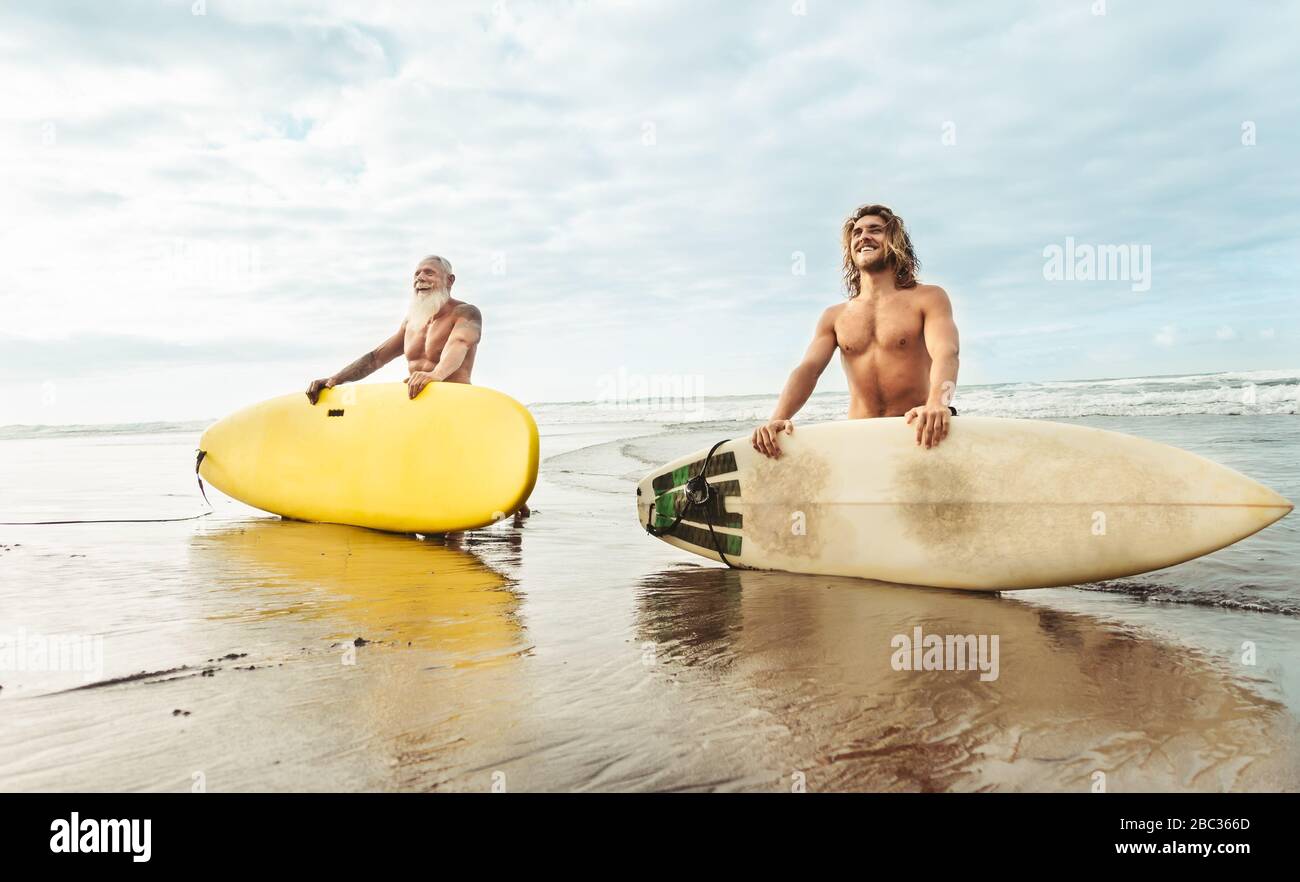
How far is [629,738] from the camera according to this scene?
164cm

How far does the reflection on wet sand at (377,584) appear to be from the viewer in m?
2.49

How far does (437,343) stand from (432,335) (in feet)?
0.24

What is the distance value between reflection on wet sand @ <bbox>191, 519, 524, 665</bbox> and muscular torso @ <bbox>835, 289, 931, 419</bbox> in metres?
1.82

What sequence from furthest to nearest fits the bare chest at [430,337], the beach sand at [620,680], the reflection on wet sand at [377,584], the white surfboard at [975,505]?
the bare chest at [430,337]
the white surfboard at [975,505]
the reflection on wet sand at [377,584]
the beach sand at [620,680]

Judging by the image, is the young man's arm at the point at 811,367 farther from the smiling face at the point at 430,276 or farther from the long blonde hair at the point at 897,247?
the smiling face at the point at 430,276

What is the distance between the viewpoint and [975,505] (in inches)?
126

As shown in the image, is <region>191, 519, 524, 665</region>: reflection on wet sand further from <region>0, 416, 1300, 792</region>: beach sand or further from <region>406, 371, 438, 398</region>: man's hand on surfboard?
<region>406, 371, 438, 398</region>: man's hand on surfboard

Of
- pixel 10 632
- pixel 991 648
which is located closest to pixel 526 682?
pixel 991 648

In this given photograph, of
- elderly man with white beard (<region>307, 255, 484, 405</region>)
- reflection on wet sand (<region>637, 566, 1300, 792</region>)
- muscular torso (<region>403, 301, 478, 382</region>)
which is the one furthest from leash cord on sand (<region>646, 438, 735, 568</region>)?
muscular torso (<region>403, 301, 478, 382</region>)

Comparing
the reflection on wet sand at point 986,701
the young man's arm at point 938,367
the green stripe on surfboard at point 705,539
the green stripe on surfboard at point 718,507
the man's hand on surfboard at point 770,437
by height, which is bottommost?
the reflection on wet sand at point 986,701

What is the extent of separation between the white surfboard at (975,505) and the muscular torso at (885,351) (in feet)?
1.20

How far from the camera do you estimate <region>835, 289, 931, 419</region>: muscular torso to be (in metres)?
3.73

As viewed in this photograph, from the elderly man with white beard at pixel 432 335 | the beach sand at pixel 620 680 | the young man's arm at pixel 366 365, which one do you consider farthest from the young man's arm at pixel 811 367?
the young man's arm at pixel 366 365
